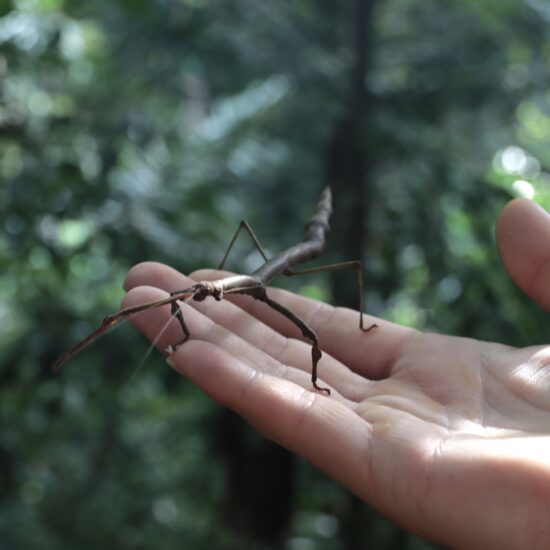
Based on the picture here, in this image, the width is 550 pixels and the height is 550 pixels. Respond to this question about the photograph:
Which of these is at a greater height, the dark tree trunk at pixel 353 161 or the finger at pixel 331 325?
the dark tree trunk at pixel 353 161

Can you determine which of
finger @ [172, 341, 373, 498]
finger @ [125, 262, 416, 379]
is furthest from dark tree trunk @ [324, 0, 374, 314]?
finger @ [172, 341, 373, 498]

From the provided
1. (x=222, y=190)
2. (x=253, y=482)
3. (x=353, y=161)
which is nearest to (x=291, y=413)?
(x=222, y=190)

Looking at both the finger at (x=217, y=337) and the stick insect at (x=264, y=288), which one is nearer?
the stick insect at (x=264, y=288)

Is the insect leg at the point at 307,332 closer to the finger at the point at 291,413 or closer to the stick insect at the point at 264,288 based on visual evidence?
the stick insect at the point at 264,288

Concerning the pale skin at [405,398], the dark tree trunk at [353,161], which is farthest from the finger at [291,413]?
the dark tree trunk at [353,161]

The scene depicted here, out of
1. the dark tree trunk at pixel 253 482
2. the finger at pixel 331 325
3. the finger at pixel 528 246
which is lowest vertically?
the dark tree trunk at pixel 253 482

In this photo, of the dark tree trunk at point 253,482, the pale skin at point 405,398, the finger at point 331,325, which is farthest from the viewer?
the dark tree trunk at point 253,482
